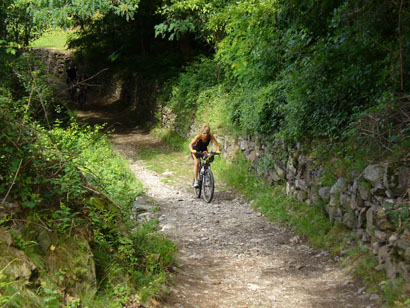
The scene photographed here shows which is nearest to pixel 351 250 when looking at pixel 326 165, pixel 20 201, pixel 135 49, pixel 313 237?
pixel 313 237

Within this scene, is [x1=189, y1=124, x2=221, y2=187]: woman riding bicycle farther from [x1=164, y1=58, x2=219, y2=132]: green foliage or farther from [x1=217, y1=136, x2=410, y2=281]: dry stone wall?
[x1=164, y1=58, x2=219, y2=132]: green foliage

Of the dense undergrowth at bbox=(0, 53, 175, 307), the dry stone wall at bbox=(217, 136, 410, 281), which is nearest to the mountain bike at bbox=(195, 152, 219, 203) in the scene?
the dry stone wall at bbox=(217, 136, 410, 281)

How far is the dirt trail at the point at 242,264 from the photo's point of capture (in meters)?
4.93

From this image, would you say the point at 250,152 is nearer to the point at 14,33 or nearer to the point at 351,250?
the point at 351,250

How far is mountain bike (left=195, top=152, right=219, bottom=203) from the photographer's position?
9578 mm

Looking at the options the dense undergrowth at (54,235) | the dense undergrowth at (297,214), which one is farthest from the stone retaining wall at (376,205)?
the dense undergrowth at (54,235)

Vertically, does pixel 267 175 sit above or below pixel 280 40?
below

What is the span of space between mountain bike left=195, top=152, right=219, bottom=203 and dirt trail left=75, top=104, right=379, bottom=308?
25 cm

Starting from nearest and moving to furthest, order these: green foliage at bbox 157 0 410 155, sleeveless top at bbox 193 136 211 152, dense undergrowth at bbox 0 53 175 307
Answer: dense undergrowth at bbox 0 53 175 307, green foliage at bbox 157 0 410 155, sleeveless top at bbox 193 136 211 152

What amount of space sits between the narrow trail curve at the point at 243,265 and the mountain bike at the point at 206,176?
23cm

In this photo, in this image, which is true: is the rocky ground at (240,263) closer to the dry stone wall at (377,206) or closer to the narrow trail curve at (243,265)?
the narrow trail curve at (243,265)

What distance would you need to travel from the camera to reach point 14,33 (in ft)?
35.4

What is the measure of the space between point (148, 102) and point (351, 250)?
15318mm

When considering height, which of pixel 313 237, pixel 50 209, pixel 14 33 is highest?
pixel 14 33
